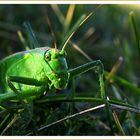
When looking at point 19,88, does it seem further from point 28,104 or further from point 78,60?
point 78,60

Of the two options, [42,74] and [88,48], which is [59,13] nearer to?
[88,48]

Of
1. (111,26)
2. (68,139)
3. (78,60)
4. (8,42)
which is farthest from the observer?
(111,26)

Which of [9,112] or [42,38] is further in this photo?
[42,38]

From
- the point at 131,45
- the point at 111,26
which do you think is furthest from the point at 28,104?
the point at 111,26

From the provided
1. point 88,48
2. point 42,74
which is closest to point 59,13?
point 88,48

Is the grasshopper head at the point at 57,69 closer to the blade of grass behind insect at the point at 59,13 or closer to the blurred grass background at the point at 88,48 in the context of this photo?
the blurred grass background at the point at 88,48
